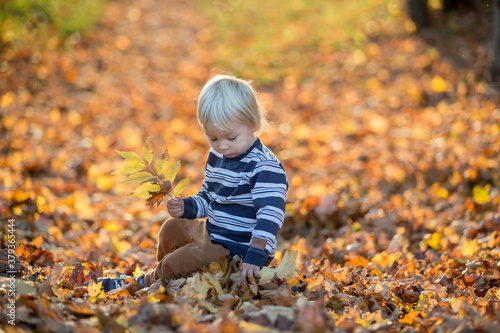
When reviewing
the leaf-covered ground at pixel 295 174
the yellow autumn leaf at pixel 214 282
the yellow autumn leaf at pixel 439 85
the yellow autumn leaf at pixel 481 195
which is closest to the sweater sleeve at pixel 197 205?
the leaf-covered ground at pixel 295 174

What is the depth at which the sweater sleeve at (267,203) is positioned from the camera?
2.46 meters

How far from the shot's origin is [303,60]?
1007cm

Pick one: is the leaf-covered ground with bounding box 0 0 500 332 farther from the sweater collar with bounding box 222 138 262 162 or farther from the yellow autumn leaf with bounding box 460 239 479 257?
the sweater collar with bounding box 222 138 262 162

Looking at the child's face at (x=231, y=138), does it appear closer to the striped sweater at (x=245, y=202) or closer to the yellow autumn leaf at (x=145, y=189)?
the striped sweater at (x=245, y=202)

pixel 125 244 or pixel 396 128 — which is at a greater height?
pixel 396 128

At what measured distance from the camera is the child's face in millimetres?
2580

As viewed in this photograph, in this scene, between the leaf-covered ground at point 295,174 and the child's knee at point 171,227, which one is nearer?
the leaf-covered ground at point 295,174

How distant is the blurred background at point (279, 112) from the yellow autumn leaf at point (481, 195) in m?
0.01

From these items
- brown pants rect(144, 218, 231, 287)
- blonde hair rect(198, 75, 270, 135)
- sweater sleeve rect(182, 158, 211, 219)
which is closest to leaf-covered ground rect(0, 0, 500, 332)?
brown pants rect(144, 218, 231, 287)

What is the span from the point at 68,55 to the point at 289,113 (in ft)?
14.5

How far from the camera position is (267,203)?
98.4 inches

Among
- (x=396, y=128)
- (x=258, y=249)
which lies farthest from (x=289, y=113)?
(x=258, y=249)

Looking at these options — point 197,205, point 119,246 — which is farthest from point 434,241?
point 119,246

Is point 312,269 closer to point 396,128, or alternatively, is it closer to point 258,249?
point 258,249
